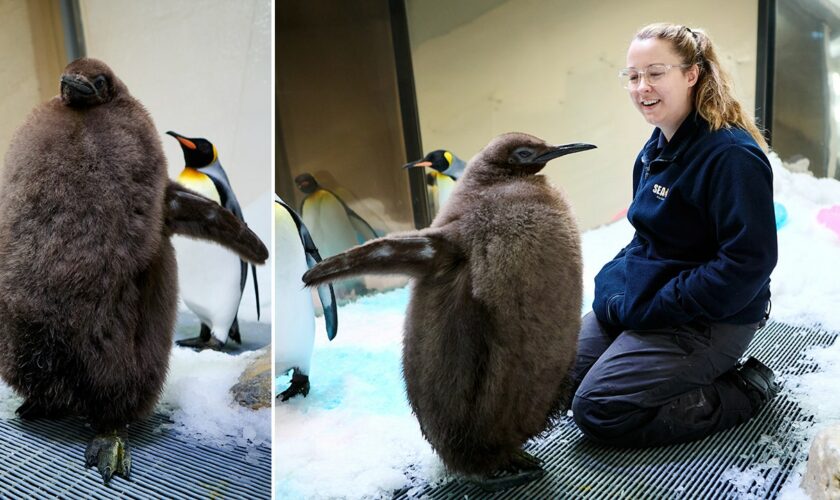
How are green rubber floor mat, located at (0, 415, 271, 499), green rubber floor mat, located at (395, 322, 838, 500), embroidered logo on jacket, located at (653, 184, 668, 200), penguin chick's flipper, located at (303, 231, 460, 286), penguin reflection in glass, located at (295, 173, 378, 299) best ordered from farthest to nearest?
penguin reflection in glass, located at (295, 173, 378, 299) → embroidered logo on jacket, located at (653, 184, 668, 200) → green rubber floor mat, located at (395, 322, 838, 500) → penguin chick's flipper, located at (303, 231, 460, 286) → green rubber floor mat, located at (0, 415, 271, 499)

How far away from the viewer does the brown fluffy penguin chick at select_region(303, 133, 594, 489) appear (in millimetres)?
1070

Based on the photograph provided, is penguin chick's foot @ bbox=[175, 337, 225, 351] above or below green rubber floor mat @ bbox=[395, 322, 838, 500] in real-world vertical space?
above

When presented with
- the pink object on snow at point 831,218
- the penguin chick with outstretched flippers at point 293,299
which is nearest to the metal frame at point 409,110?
the penguin chick with outstretched flippers at point 293,299

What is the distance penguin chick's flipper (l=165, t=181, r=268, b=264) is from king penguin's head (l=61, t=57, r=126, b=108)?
17 cm

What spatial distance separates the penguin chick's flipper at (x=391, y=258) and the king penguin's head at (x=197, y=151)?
1.13 feet

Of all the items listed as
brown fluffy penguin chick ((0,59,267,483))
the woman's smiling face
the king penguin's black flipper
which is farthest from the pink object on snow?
brown fluffy penguin chick ((0,59,267,483))

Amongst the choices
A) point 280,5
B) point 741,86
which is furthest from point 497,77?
point 741,86

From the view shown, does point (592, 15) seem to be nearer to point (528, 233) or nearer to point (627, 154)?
point (627, 154)

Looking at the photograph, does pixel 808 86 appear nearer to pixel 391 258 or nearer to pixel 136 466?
pixel 391 258

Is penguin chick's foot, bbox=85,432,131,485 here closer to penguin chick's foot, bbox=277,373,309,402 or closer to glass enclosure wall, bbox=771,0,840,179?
penguin chick's foot, bbox=277,373,309,402

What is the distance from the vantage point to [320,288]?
1.45m

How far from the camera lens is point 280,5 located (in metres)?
1.39

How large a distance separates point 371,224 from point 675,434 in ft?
2.62

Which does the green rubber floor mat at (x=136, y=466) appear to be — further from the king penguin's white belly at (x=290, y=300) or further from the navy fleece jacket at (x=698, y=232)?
the navy fleece jacket at (x=698, y=232)
